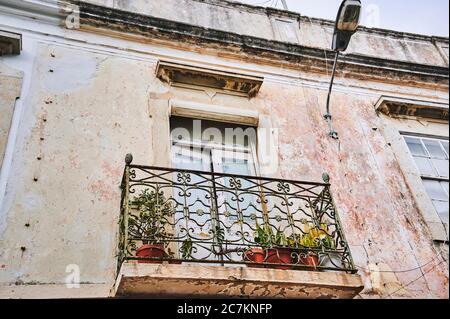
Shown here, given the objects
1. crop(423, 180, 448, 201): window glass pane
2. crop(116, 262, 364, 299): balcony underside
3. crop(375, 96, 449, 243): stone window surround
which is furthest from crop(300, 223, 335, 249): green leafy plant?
crop(423, 180, 448, 201): window glass pane

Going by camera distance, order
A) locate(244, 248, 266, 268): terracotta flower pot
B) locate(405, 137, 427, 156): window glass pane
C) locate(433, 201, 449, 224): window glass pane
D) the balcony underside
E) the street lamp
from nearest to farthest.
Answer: the balcony underside → locate(244, 248, 266, 268): terracotta flower pot → the street lamp → locate(433, 201, 449, 224): window glass pane → locate(405, 137, 427, 156): window glass pane

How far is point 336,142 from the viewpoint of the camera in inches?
269

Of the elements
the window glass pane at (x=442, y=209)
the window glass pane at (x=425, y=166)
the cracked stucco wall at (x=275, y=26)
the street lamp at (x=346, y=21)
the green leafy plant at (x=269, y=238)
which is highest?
the cracked stucco wall at (x=275, y=26)

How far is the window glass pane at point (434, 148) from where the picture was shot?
23.8 ft

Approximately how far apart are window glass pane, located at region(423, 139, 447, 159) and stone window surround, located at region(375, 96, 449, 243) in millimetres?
121

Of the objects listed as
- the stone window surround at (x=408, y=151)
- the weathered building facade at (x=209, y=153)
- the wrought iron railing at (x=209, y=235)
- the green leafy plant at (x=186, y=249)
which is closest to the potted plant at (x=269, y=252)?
the wrought iron railing at (x=209, y=235)

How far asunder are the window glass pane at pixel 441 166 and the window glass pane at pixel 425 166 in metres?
0.10

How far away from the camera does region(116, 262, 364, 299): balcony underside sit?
4207 mm

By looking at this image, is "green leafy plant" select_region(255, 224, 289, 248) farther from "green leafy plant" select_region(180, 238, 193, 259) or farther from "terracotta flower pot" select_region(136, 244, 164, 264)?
"terracotta flower pot" select_region(136, 244, 164, 264)

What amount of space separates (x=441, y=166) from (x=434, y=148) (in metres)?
0.36

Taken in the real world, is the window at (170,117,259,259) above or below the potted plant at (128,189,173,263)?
above

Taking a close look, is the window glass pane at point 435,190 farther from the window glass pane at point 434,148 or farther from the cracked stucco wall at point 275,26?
the cracked stucco wall at point 275,26
